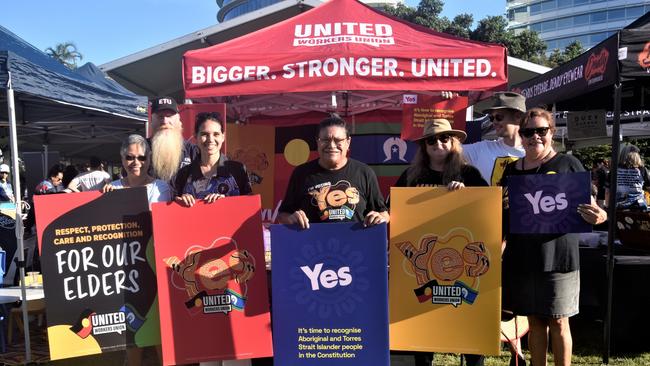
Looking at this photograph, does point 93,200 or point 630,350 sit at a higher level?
point 93,200

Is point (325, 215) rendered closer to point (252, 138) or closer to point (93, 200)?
point (93, 200)

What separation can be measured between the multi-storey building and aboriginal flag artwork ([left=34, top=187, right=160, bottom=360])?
79.6m

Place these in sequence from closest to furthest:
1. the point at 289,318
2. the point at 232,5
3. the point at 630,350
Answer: the point at 289,318 → the point at 630,350 → the point at 232,5

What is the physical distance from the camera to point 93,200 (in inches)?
101

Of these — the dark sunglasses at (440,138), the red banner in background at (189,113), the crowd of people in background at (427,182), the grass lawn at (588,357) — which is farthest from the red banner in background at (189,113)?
the grass lawn at (588,357)

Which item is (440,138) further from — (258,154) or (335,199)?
(258,154)

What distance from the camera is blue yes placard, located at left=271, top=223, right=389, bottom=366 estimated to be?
2.35m

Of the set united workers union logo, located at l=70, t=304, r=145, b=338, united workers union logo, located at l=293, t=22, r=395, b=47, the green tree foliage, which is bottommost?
united workers union logo, located at l=70, t=304, r=145, b=338

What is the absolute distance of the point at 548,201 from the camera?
2.47m

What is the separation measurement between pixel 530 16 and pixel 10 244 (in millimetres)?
97968

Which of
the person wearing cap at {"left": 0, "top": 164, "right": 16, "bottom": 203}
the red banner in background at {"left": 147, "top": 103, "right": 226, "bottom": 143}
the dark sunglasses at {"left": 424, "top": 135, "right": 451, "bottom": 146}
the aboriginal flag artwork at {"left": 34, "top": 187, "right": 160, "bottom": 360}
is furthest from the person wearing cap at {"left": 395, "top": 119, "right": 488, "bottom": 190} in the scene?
the person wearing cap at {"left": 0, "top": 164, "right": 16, "bottom": 203}

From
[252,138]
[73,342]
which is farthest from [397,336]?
[252,138]

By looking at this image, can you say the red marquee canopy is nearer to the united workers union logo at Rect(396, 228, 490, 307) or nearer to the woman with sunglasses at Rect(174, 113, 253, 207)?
the woman with sunglasses at Rect(174, 113, 253, 207)

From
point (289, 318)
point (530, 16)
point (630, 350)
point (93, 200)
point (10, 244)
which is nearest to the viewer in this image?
point (289, 318)
